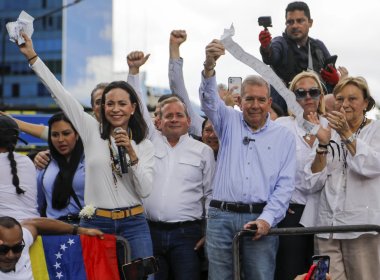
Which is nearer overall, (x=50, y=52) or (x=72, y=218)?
(x=72, y=218)

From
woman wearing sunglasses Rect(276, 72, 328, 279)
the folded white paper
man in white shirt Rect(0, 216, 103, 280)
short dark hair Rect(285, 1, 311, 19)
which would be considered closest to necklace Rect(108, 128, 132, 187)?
man in white shirt Rect(0, 216, 103, 280)

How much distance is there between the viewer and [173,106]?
7098 mm

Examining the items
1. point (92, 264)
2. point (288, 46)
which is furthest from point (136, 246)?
point (288, 46)

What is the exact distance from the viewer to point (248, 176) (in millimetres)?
6430

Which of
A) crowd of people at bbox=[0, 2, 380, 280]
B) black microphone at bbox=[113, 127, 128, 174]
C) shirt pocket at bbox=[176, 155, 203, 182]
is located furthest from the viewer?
shirt pocket at bbox=[176, 155, 203, 182]

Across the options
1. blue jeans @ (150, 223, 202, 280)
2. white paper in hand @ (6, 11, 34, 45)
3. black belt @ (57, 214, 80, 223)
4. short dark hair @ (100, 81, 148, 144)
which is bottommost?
blue jeans @ (150, 223, 202, 280)

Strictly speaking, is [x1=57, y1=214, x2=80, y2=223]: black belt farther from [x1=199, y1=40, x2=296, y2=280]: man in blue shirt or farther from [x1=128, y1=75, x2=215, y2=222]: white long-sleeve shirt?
[x1=199, y1=40, x2=296, y2=280]: man in blue shirt

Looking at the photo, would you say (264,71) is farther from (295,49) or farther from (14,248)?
(14,248)

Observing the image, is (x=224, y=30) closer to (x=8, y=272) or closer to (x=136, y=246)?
(x=136, y=246)

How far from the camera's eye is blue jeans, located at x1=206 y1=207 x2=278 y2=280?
631 centimetres

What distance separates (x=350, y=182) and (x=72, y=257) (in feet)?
7.46

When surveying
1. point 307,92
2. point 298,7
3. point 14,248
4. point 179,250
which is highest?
point 298,7

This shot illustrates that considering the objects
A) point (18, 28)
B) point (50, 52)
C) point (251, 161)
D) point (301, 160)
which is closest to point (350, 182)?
point (301, 160)

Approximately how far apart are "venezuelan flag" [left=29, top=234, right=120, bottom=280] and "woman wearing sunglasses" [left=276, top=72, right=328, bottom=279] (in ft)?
4.68
